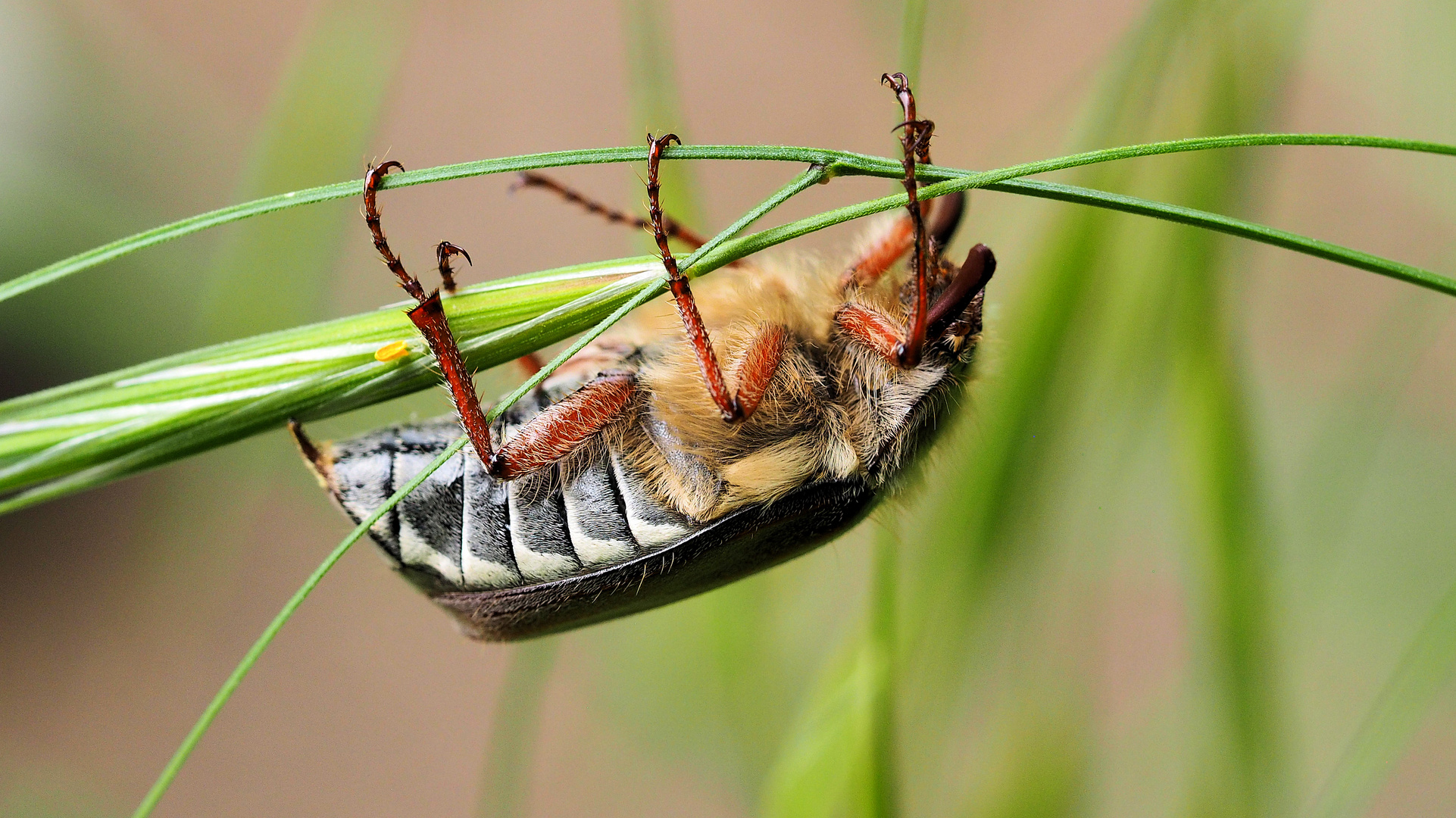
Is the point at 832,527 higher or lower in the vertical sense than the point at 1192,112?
lower

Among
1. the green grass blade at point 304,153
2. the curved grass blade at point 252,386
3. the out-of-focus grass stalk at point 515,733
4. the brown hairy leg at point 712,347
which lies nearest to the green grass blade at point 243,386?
the curved grass blade at point 252,386

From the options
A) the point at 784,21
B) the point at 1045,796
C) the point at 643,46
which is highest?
the point at 784,21

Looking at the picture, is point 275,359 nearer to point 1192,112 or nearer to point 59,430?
point 59,430

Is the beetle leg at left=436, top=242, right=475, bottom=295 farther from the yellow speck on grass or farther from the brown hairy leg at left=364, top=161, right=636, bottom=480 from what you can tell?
the yellow speck on grass

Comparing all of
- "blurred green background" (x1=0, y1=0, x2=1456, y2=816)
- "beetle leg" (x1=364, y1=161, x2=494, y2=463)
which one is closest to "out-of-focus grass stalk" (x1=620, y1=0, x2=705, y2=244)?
"blurred green background" (x1=0, y1=0, x2=1456, y2=816)

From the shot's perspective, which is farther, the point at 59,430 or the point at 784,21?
the point at 784,21

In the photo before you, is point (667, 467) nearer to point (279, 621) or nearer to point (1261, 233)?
point (279, 621)

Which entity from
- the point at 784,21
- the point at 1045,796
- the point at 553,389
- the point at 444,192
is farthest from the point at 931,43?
the point at 444,192
